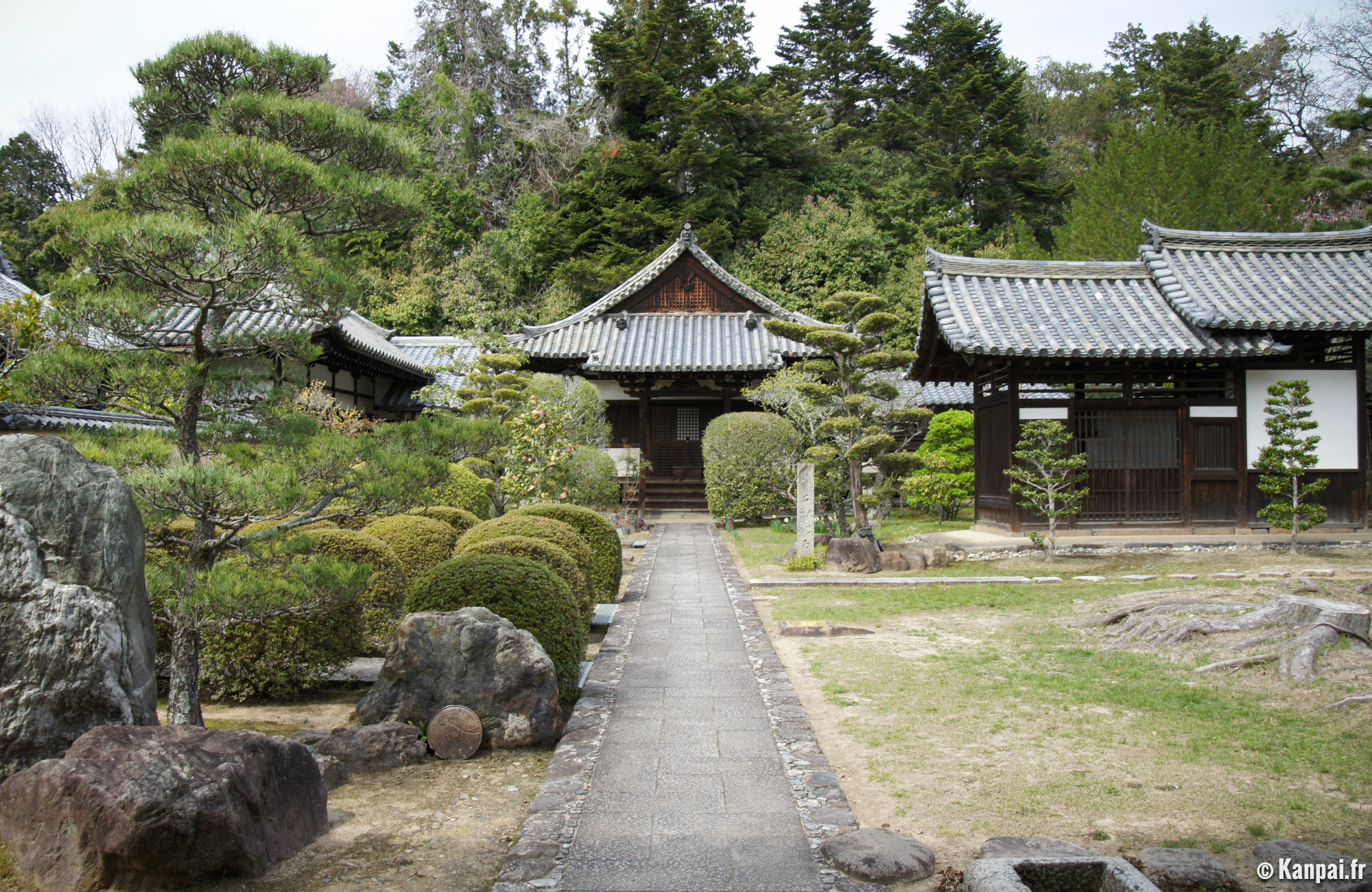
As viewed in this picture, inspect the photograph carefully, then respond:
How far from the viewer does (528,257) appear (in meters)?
29.4

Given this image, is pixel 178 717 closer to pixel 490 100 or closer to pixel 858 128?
pixel 490 100

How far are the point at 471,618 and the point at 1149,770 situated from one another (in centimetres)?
390

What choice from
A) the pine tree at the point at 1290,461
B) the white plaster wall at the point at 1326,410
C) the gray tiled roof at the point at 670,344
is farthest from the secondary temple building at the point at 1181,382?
the gray tiled roof at the point at 670,344

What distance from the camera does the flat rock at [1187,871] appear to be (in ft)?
9.86

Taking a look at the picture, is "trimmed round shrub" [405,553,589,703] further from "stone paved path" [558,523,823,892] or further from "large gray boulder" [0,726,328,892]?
"large gray boulder" [0,726,328,892]

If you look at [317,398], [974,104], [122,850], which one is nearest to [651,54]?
[974,104]

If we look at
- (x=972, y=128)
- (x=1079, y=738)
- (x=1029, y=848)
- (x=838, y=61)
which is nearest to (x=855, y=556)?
(x=1079, y=738)

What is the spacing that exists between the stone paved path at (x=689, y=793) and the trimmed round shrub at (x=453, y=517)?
3052 millimetres

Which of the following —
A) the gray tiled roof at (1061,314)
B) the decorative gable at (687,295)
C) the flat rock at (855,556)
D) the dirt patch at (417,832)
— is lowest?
the dirt patch at (417,832)

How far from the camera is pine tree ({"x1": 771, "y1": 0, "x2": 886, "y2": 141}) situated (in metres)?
35.1

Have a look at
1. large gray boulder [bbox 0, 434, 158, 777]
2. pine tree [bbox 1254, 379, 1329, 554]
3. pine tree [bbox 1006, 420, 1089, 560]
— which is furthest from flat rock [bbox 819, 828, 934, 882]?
pine tree [bbox 1254, 379, 1329, 554]

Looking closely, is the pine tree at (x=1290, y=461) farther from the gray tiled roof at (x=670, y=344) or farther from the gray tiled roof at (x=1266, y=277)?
the gray tiled roof at (x=670, y=344)

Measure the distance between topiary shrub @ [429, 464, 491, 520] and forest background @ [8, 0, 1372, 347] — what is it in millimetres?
15510

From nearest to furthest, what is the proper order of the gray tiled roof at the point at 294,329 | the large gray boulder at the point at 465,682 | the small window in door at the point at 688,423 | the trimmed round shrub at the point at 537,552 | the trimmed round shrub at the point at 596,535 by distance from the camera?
the gray tiled roof at the point at 294,329
the large gray boulder at the point at 465,682
the trimmed round shrub at the point at 537,552
the trimmed round shrub at the point at 596,535
the small window in door at the point at 688,423
